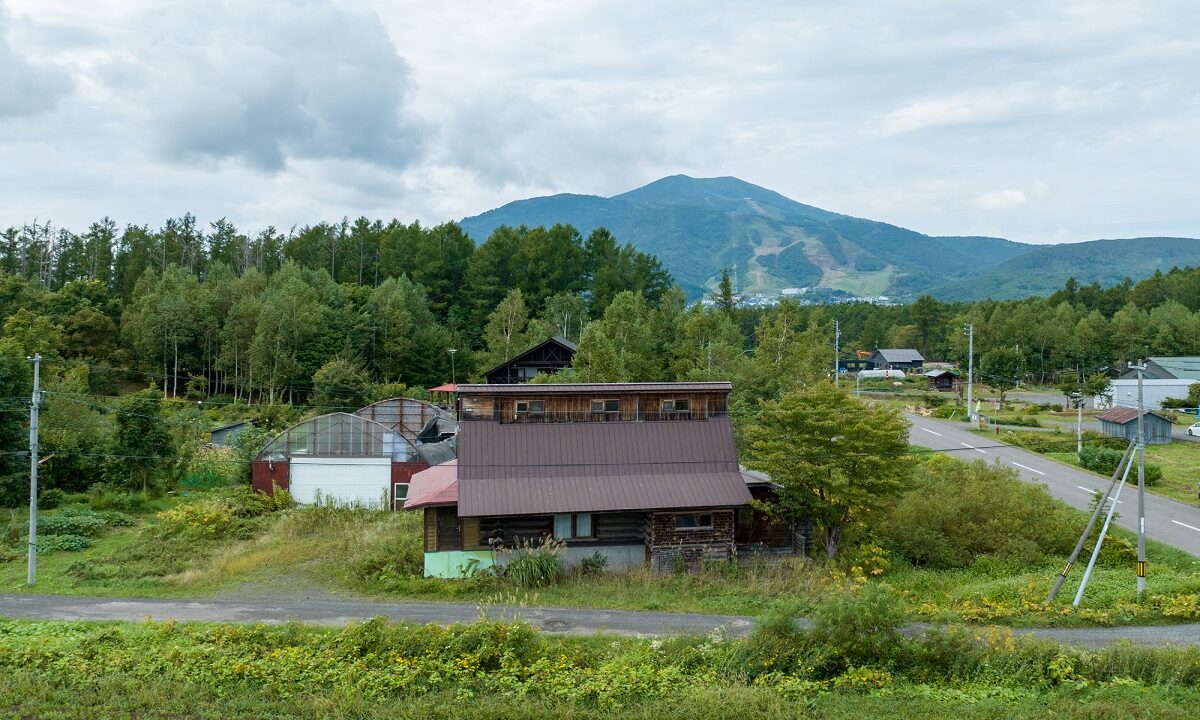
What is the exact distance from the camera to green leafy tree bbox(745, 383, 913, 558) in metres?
22.4

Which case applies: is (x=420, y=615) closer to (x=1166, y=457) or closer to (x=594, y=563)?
(x=594, y=563)

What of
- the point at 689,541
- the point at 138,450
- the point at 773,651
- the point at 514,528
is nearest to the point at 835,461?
the point at 689,541

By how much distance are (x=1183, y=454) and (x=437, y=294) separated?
59475 mm

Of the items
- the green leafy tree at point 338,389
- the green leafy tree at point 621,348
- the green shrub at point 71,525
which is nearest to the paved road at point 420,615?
the green shrub at point 71,525

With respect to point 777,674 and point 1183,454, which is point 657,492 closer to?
point 777,674

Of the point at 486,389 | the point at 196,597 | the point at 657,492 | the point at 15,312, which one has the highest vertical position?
the point at 15,312

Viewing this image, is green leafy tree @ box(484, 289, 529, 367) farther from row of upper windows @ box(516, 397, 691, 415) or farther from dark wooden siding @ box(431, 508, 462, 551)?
dark wooden siding @ box(431, 508, 462, 551)

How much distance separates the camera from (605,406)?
2472cm

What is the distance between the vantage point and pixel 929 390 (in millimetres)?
74688

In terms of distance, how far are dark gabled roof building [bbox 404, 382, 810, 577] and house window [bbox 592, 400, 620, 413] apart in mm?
43

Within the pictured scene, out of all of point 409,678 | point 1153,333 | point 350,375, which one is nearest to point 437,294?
point 350,375

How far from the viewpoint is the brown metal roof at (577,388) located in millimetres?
23766

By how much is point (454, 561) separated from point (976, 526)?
15.8 meters

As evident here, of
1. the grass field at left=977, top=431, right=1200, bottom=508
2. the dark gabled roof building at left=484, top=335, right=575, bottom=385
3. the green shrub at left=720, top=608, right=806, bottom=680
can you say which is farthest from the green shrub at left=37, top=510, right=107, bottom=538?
the grass field at left=977, top=431, right=1200, bottom=508
